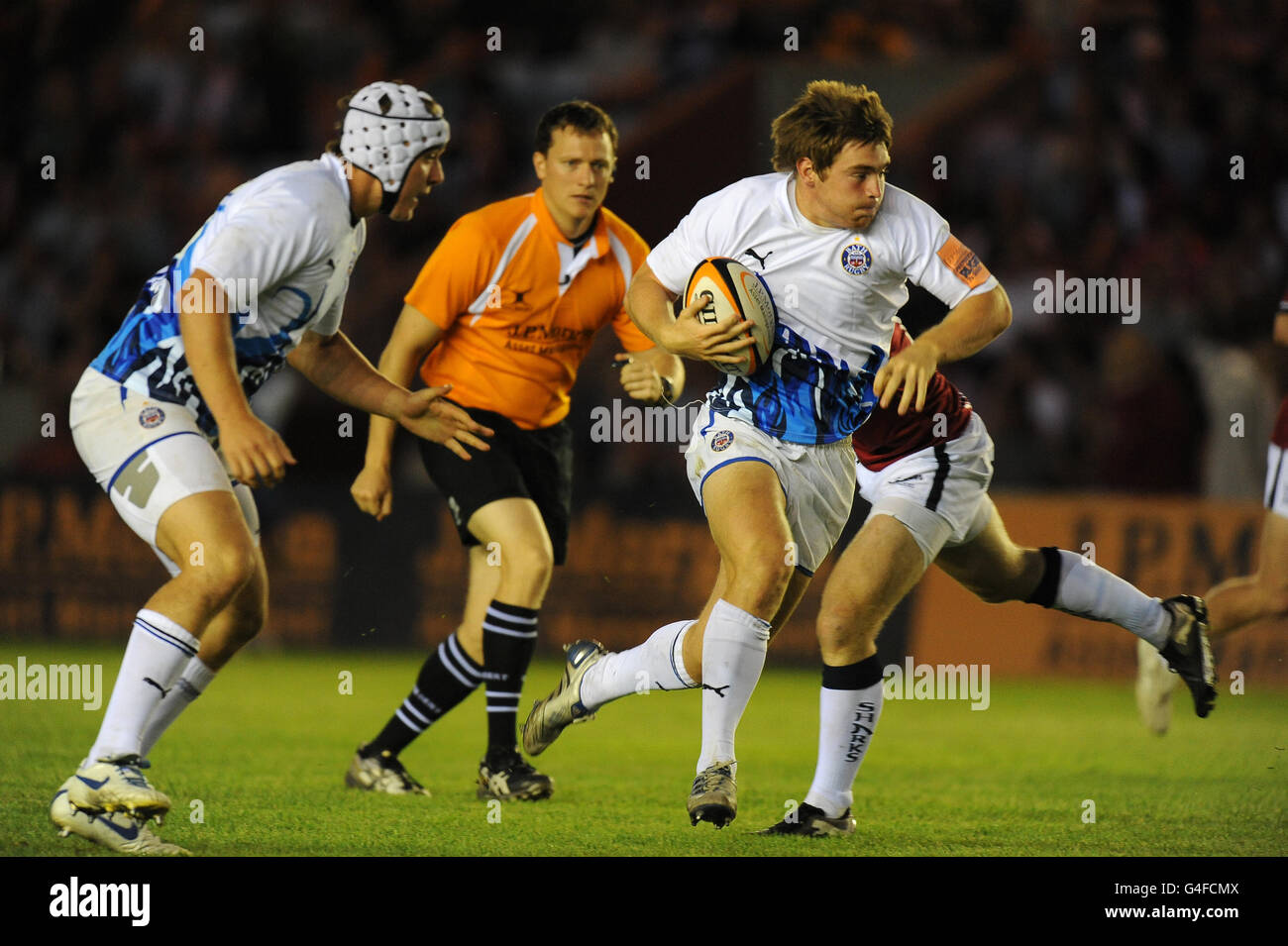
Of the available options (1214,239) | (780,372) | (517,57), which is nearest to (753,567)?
(780,372)

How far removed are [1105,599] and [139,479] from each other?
3.46 metres

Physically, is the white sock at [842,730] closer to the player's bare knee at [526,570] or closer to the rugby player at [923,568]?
the rugby player at [923,568]

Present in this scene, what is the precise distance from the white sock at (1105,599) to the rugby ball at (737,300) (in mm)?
1581

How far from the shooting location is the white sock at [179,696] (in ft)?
17.9

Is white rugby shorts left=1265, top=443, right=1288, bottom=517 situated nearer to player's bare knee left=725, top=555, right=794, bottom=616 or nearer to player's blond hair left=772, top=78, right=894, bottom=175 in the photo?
player's blond hair left=772, top=78, right=894, bottom=175

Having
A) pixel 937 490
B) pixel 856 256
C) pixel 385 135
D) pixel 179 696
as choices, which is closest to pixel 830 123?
pixel 856 256

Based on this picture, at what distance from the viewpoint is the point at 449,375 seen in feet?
21.7

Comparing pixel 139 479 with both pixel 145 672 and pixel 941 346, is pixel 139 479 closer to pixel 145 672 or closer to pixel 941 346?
pixel 145 672

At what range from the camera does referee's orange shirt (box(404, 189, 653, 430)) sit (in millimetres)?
6461

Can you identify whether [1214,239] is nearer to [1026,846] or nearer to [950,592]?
[950,592]

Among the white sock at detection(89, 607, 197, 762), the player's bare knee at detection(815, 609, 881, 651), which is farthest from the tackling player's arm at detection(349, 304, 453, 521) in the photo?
the player's bare knee at detection(815, 609, 881, 651)

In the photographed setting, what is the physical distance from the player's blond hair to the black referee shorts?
5.76ft

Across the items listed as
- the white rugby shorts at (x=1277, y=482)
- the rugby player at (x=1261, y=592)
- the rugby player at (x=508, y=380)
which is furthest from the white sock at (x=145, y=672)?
the white rugby shorts at (x=1277, y=482)

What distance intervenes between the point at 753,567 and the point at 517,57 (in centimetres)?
1109
